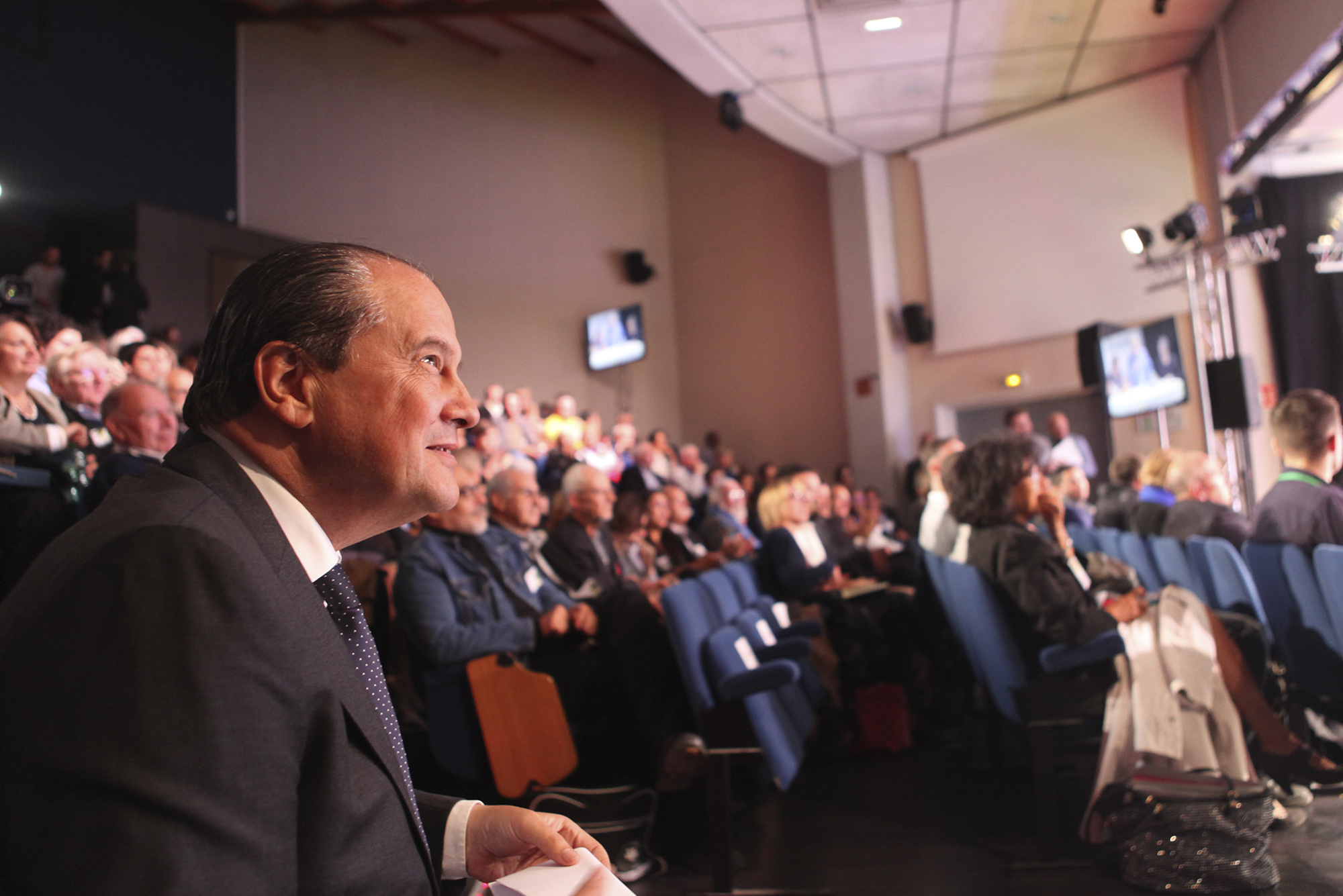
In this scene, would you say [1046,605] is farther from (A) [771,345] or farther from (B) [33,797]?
(A) [771,345]

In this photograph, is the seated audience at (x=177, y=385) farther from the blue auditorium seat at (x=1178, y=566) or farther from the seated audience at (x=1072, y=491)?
the seated audience at (x=1072, y=491)

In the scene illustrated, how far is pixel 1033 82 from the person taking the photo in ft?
26.1

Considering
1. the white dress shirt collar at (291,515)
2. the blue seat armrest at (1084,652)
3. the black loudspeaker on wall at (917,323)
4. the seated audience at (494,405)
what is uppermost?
the black loudspeaker on wall at (917,323)

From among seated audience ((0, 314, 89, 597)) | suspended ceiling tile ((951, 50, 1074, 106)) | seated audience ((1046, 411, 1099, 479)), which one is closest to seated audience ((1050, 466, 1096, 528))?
seated audience ((1046, 411, 1099, 479))

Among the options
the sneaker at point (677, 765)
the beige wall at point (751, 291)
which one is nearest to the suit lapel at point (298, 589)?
the sneaker at point (677, 765)

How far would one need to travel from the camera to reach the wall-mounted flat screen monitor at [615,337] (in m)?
10.5

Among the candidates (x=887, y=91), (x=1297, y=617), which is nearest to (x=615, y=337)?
(x=887, y=91)

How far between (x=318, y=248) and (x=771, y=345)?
10.1m

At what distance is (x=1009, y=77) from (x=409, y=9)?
5.94m

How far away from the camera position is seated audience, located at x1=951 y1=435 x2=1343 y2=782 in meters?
2.51

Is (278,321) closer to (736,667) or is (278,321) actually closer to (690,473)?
(736,667)

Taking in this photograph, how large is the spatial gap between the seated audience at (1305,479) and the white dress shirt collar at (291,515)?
10.4 feet

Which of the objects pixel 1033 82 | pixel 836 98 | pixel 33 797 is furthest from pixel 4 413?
pixel 1033 82

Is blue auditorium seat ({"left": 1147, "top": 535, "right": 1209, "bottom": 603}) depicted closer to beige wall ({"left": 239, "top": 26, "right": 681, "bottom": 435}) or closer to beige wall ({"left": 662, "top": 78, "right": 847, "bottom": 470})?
beige wall ({"left": 662, "top": 78, "right": 847, "bottom": 470})
